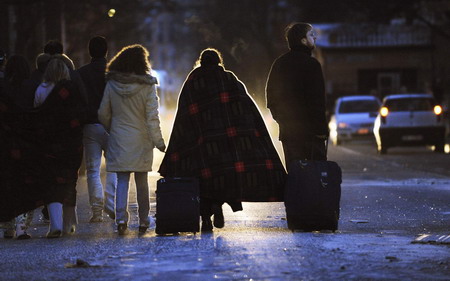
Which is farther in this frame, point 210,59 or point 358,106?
point 358,106

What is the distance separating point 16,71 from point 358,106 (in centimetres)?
2843

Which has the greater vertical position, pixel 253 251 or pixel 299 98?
pixel 299 98

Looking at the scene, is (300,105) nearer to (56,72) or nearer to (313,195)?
(313,195)

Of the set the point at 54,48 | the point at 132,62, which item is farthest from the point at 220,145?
the point at 54,48

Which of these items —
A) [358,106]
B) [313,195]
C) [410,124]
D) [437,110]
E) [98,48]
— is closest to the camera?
[313,195]

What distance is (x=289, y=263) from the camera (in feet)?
28.2

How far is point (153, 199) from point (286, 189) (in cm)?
592

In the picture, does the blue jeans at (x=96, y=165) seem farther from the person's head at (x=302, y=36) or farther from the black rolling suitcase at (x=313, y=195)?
the black rolling suitcase at (x=313, y=195)

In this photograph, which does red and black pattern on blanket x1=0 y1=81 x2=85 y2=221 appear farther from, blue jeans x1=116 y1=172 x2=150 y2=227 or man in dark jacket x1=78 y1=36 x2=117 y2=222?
man in dark jacket x1=78 y1=36 x2=117 y2=222

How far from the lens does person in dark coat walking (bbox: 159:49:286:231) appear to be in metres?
11.1

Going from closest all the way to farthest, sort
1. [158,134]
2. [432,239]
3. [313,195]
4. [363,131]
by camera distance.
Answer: [432,239] < [313,195] < [158,134] < [363,131]

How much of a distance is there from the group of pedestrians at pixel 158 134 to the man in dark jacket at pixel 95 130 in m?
0.90

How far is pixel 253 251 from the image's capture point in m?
9.31

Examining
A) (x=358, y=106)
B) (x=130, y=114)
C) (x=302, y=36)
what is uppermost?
(x=358, y=106)
